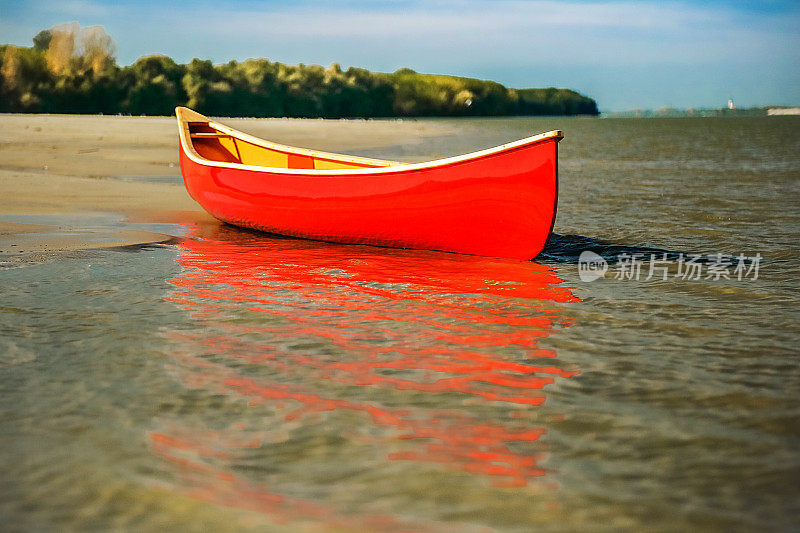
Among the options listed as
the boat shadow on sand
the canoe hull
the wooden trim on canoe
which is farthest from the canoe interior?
the boat shadow on sand

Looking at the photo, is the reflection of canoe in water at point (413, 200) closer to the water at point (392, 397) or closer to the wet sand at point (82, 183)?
the water at point (392, 397)

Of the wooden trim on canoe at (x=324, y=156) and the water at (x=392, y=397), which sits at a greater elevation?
the wooden trim on canoe at (x=324, y=156)

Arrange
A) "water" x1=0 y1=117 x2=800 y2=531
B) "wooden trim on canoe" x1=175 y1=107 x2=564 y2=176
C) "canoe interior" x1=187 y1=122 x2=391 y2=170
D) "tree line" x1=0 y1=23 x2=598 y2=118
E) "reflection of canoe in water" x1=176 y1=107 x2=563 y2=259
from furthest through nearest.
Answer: "tree line" x1=0 y1=23 x2=598 y2=118 → "canoe interior" x1=187 y1=122 x2=391 y2=170 → "reflection of canoe in water" x1=176 y1=107 x2=563 y2=259 → "wooden trim on canoe" x1=175 y1=107 x2=564 y2=176 → "water" x1=0 y1=117 x2=800 y2=531

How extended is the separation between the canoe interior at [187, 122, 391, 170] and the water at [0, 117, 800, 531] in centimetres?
336

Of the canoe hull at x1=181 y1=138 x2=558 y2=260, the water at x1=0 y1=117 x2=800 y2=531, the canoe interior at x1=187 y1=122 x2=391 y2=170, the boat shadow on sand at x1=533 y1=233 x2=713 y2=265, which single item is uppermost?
the canoe interior at x1=187 y1=122 x2=391 y2=170

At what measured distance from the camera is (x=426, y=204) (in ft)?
24.2

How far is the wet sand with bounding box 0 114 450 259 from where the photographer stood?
8.09 m

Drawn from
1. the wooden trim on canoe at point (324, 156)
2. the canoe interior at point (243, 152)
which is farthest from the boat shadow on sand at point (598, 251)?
the canoe interior at point (243, 152)

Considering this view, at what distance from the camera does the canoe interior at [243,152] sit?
33.7ft

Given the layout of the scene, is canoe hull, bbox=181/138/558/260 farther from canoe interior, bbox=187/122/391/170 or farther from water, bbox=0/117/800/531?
canoe interior, bbox=187/122/391/170

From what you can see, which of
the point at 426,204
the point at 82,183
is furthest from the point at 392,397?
the point at 82,183

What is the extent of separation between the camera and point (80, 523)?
105 inches

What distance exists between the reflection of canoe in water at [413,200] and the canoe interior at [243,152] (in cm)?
84

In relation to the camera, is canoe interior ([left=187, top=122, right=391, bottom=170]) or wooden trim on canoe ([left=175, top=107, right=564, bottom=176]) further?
canoe interior ([left=187, top=122, right=391, bottom=170])
